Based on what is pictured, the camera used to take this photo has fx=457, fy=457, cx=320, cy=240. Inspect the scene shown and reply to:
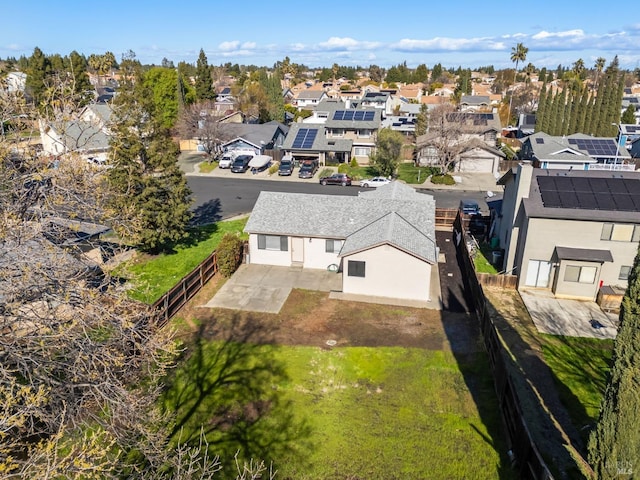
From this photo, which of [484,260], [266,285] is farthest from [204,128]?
[484,260]

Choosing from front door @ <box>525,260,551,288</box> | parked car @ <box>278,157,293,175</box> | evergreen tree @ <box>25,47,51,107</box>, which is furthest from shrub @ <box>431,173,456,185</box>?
evergreen tree @ <box>25,47,51,107</box>

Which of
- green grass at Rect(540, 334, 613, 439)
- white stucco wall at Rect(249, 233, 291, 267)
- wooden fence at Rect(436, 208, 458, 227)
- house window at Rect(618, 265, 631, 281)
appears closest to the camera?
green grass at Rect(540, 334, 613, 439)

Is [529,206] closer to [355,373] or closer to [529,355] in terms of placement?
[529,355]

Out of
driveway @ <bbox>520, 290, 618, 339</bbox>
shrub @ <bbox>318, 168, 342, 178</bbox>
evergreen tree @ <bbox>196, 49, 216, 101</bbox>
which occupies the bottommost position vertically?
driveway @ <bbox>520, 290, 618, 339</bbox>

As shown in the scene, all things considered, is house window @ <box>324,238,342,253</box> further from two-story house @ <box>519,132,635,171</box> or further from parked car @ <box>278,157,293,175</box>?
two-story house @ <box>519,132,635,171</box>

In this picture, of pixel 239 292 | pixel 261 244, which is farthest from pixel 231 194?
pixel 239 292

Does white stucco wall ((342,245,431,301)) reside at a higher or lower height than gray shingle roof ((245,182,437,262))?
lower
